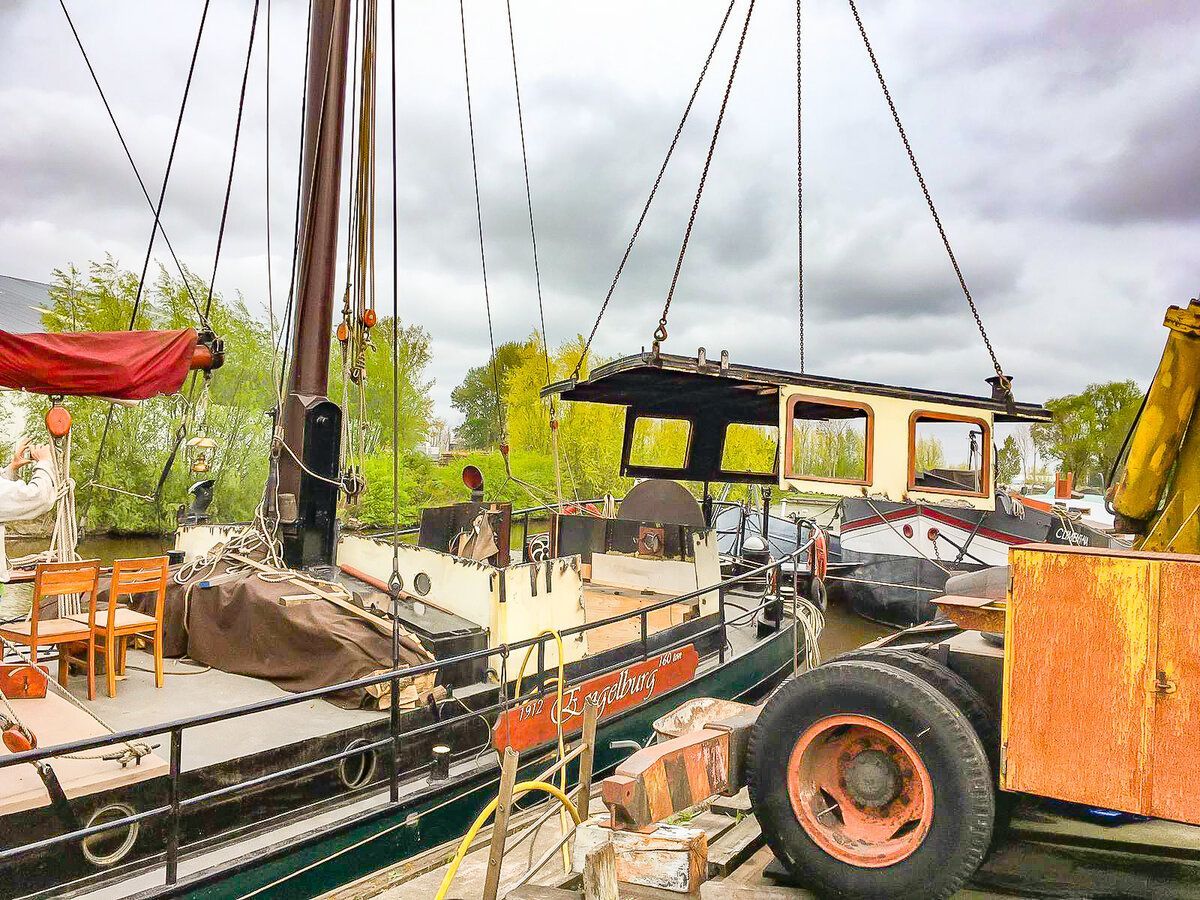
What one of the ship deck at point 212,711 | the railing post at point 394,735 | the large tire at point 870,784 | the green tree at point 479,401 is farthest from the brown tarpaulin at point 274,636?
the green tree at point 479,401

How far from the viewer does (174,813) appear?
383 centimetres

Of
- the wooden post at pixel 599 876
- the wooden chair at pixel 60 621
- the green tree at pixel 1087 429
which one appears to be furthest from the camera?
the green tree at pixel 1087 429

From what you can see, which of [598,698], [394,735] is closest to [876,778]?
[394,735]

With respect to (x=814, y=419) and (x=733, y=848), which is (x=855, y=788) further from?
(x=814, y=419)

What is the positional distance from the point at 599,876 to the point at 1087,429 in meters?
50.9

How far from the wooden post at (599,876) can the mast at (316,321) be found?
5.39 m

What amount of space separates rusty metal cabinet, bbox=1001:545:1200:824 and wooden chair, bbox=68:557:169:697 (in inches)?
216

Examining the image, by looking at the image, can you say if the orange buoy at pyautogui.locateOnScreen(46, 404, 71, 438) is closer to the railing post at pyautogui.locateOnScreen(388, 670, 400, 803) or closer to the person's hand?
the person's hand

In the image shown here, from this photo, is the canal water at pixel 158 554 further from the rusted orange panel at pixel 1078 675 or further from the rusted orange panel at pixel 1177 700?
the rusted orange panel at pixel 1177 700

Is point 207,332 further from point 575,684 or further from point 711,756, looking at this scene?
point 711,756

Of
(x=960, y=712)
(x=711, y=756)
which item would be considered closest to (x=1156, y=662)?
(x=960, y=712)

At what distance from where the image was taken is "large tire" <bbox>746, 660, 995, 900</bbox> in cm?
297

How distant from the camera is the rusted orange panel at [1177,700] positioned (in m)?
2.68

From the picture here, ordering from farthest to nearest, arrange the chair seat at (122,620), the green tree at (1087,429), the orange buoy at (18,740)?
the green tree at (1087,429) → the chair seat at (122,620) → the orange buoy at (18,740)
